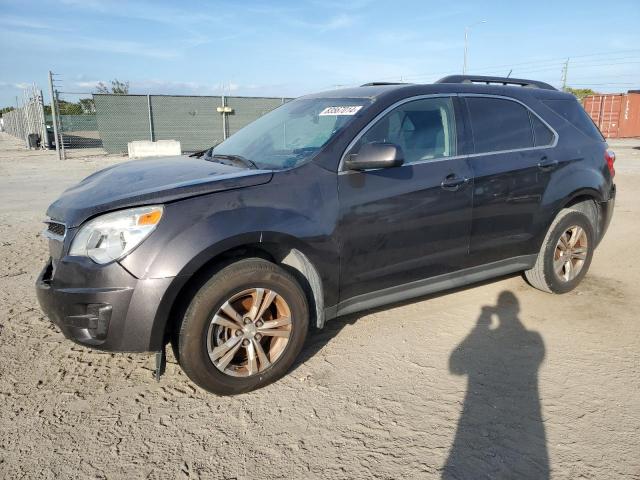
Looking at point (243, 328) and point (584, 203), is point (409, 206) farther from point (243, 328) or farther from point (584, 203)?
point (584, 203)

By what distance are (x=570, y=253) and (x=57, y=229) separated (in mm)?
4148

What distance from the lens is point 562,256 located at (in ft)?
14.5

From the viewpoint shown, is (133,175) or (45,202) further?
(45,202)

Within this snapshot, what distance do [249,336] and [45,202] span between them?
738cm


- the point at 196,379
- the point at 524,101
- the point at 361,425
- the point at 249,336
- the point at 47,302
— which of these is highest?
the point at 524,101

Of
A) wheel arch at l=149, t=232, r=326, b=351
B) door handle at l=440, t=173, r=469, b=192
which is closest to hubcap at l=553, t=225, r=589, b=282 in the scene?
door handle at l=440, t=173, r=469, b=192

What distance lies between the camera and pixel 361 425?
8.55 feet

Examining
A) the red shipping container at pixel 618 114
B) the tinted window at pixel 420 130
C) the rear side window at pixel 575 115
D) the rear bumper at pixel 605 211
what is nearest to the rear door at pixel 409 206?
the tinted window at pixel 420 130

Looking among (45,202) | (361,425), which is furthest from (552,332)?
(45,202)

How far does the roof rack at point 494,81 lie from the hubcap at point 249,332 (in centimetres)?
231

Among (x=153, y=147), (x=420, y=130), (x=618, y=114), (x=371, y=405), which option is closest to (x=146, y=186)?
(x=371, y=405)

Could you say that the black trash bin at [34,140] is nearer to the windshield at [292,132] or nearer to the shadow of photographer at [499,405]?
the windshield at [292,132]

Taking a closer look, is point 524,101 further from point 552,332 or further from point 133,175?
point 133,175

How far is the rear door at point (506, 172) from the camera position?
3742mm
